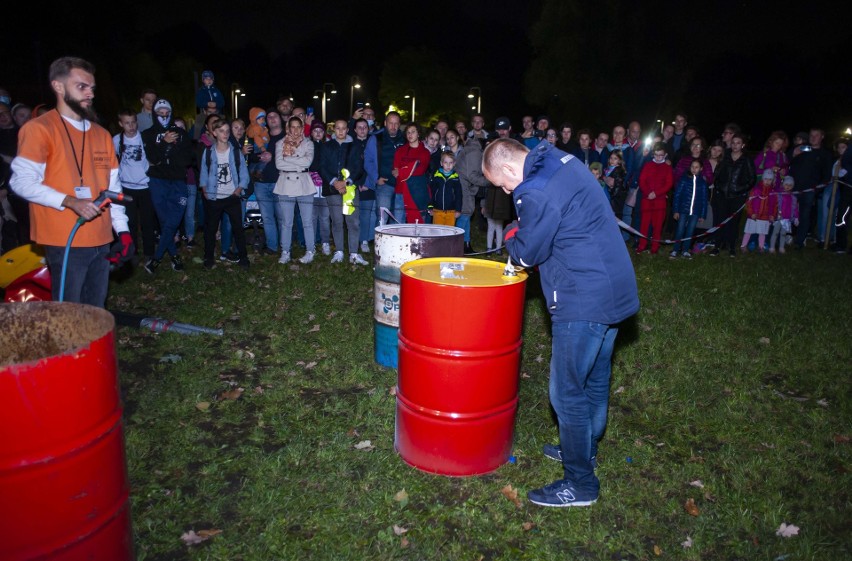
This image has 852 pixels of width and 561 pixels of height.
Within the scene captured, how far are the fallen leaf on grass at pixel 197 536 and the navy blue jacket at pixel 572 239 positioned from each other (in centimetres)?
229

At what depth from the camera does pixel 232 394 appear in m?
5.28

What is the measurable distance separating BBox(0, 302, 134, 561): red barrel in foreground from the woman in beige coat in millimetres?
7172

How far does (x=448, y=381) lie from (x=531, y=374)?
7.39 feet

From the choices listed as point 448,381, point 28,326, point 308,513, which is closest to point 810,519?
point 448,381

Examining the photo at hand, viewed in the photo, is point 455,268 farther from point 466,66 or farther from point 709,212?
point 466,66

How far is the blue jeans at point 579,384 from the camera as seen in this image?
142 inches

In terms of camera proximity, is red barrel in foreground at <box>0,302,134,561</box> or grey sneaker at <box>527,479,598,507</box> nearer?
red barrel in foreground at <box>0,302,134,561</box>

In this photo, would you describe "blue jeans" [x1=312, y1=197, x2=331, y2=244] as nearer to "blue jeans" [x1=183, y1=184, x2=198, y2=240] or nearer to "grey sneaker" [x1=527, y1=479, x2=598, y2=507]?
"blue jeans" [x1=183, y1=184, x2=198, y2=240]

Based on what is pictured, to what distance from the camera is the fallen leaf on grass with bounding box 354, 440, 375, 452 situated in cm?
451

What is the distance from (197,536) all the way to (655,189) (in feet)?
32.6

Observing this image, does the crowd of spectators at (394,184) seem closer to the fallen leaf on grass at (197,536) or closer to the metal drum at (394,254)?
the metal drum at (394,254)

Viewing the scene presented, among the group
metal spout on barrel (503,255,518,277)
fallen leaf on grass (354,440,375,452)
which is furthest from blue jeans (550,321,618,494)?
fallen leaf on grass (354,440,375,452)

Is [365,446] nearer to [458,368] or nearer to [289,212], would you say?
[458,368]

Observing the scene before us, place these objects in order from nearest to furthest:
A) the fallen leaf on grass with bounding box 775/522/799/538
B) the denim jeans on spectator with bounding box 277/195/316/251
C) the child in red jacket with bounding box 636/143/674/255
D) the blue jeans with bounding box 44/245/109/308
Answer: the fallen leaf on grass with bounding box 775/522/799/538 < the blue jeans with bounding box 44/245/109/308 < the denim jeans on spectator with bounding box 277/195/316/251 < the child in red jacket with bounding box 636/143/674/255
